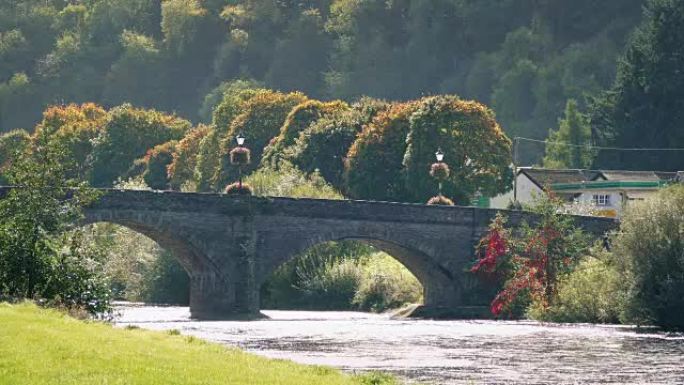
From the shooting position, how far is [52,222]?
5959 centimetres

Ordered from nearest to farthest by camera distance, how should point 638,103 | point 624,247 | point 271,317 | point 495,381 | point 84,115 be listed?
point 495,381 < point 624,247 < point 271,317 < point 638,103 < point 84,115

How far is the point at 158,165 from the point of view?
510 feet

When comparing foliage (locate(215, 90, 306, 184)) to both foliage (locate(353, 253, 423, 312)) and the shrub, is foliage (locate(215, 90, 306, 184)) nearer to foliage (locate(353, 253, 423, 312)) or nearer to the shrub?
the shrub

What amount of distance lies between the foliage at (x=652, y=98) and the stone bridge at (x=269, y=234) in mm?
49692

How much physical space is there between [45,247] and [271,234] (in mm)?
36343

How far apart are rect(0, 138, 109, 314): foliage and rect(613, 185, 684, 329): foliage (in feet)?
87.4

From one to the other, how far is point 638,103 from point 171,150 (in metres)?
40.3

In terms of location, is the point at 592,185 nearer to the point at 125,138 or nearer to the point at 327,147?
the point at 327,147

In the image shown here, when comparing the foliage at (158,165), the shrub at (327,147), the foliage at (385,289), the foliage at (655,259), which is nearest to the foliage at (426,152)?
the shrub at (327,147)

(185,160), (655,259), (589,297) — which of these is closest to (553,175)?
(185,160)

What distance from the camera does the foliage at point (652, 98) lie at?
143125mm

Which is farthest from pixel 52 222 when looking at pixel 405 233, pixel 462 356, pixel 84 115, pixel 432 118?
pixel 84 115

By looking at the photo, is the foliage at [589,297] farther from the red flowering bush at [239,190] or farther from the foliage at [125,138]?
the foliage at [125,138]

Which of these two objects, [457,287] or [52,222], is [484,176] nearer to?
[457,287]
